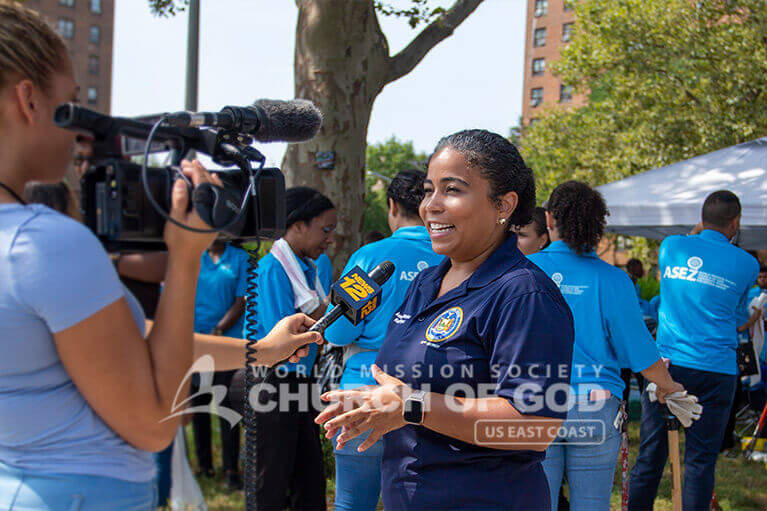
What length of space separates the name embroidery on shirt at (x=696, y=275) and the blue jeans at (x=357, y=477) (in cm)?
264

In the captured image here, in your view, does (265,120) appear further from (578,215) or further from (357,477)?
(578,215)

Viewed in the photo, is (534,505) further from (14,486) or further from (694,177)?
(694,177)

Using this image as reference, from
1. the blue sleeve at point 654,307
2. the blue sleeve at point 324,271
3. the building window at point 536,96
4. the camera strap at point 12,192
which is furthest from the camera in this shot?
the building window at point 536,96

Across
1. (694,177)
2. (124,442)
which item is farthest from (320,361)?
(694,177)

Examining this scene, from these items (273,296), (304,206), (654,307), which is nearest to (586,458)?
(273,296)

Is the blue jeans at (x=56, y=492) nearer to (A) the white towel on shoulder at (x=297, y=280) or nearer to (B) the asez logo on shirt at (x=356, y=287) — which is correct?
(B) the asez logo on shirt at (x=356, y=287)

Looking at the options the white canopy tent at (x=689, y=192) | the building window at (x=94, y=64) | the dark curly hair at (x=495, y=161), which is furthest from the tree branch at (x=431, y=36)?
the building window at (x=94, y=64)

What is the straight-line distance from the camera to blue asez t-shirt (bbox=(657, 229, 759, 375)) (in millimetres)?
4418

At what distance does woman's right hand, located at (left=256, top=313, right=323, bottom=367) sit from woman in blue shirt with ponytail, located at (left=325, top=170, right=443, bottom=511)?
856mm

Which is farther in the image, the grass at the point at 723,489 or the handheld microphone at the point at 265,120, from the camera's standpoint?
the grass at the point at 723,489

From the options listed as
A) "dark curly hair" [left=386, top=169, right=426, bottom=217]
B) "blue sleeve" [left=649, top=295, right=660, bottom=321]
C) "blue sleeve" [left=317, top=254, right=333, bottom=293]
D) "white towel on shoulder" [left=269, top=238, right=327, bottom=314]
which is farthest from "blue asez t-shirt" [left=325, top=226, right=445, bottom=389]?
"blue sleeve" [left=649, top=295, right=660, bottom=321]

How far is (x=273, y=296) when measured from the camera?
148 inches

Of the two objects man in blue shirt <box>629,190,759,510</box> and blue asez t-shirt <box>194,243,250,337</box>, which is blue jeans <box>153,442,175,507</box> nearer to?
man in blue shirt <box>629,190,759,510</box>

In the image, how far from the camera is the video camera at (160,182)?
124 centimetres
